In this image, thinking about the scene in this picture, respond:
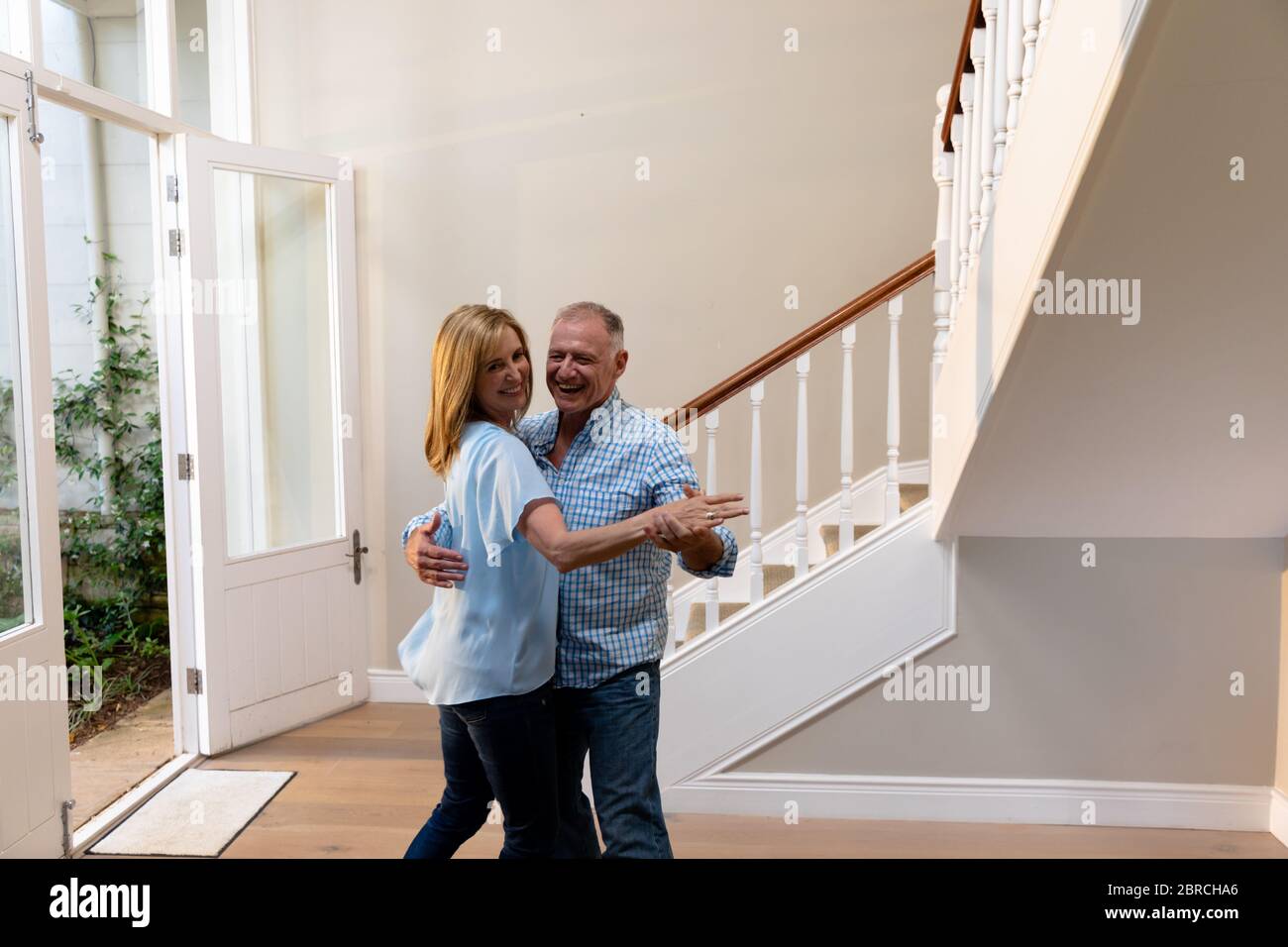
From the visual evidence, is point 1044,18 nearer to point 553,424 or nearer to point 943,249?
point 943,249

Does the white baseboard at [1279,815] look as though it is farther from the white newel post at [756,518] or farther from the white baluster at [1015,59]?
the white baluster at [1015,59]

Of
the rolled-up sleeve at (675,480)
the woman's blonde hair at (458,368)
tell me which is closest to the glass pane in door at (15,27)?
the woman's blonde hair at (458,368)

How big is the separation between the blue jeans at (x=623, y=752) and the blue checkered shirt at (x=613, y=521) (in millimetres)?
34

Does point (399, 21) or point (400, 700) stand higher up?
point (399, 21)

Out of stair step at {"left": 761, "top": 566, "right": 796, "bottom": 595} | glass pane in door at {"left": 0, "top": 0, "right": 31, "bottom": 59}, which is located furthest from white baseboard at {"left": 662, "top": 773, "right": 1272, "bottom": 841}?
glass pane in door at {"left": 0, "top": 0, "right": 31, "bottom": 59}

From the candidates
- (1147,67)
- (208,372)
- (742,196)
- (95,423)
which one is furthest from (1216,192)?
(95,423)

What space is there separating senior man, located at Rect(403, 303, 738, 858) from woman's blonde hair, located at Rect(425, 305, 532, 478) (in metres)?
0.16

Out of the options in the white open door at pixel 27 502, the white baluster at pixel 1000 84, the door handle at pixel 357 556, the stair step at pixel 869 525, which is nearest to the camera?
the white baluster at pixel 1000 84

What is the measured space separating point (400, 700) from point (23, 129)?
9.20ft

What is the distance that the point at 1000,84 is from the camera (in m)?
2.55

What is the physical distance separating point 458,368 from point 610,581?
1.69ft

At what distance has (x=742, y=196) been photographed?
447cm

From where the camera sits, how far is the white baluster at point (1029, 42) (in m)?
2.32
